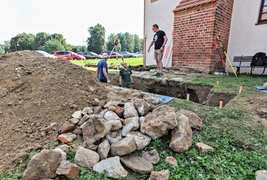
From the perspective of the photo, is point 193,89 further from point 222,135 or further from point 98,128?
point 98,128

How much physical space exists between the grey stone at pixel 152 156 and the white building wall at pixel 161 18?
228 inches

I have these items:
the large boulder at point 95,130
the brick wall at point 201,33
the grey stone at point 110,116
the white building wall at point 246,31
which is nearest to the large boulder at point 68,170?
the large boulder at point 95,130

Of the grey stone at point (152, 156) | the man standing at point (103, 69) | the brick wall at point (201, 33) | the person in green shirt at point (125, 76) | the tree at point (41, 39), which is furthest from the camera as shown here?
the tree at point (41, 39)

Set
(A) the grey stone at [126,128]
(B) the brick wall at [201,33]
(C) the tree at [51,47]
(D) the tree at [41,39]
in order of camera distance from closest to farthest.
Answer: (A) the grey stone at [126,128] < (B) the brick wall at [201,33] < (C) the tree at [51,47] < (D) the tree at [41,39]

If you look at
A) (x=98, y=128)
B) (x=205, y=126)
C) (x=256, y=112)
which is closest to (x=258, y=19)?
(x=256, y=112)

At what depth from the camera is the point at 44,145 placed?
4.94 feet

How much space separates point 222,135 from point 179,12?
4.80 metres

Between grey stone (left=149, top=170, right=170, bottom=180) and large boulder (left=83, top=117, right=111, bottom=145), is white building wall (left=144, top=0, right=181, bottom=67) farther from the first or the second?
grey stone (left=149, top=170, right=170, bottom=180)

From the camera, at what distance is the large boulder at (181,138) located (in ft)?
4.58

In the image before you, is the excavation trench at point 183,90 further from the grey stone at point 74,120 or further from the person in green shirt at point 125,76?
the grey stone at point 74,120

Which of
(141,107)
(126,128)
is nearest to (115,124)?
(126,128)

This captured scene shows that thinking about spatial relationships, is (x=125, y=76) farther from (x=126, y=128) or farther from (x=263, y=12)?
(x=263, y=12)

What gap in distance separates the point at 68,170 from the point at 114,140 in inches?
18.9

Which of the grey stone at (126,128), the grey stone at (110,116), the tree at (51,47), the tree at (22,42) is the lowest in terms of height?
the grey stone at (126,128)
